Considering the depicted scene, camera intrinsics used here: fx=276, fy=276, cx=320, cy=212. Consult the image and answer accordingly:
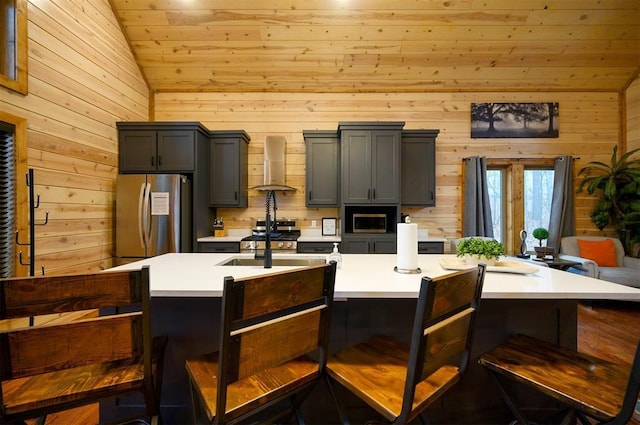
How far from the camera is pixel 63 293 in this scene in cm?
87

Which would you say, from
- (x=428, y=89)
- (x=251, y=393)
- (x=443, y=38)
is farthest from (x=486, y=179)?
(x=251, y=393)

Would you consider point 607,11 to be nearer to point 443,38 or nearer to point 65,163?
point 443,38

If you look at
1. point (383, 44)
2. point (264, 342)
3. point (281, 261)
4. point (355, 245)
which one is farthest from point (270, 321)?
point (383, 44)

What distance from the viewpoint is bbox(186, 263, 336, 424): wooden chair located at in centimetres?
81

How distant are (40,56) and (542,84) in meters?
5.97

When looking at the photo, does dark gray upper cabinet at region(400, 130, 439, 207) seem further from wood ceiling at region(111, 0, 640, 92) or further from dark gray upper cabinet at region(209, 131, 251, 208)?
dark gray upper cabinet at region(209, 131, 251, 208)

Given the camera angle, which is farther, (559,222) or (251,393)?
(559,222)

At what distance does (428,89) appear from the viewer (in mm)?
4098

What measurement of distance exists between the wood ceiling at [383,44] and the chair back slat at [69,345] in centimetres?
368

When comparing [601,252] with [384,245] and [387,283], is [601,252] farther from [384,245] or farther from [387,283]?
[387,283]

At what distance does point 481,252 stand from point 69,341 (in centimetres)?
185

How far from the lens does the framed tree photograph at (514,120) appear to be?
13.6 feet

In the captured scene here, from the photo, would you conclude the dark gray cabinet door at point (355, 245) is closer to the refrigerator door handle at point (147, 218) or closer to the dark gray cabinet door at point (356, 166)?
the dark gray cabinet door at point (356, 166)

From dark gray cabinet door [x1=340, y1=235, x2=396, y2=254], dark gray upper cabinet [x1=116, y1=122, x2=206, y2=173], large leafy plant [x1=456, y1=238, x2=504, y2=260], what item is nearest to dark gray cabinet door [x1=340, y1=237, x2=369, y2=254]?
dark gray cabinet door [x1=340, y1=235, x2=396, y2=254]
